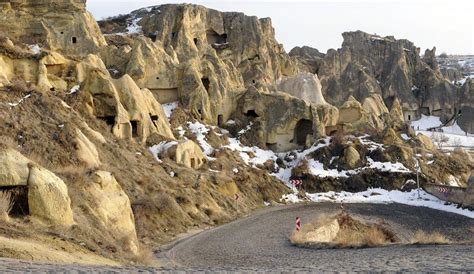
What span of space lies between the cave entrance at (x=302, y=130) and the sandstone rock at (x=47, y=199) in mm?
→ 35669

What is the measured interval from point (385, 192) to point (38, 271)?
36.9 metres

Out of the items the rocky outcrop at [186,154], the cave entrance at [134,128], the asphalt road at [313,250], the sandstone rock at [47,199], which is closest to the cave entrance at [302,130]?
the asphalt road at [313,250]

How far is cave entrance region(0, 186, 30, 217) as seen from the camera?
14.7 meters

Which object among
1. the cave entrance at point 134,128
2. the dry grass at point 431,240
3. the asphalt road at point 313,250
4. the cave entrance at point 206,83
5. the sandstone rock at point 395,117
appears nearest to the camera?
the asphalt road at point 313,250

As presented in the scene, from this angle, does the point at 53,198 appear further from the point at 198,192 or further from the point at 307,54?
the point at 307,54

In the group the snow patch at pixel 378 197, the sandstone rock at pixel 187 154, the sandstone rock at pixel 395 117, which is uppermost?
the sandstone rock at pixel 395 117

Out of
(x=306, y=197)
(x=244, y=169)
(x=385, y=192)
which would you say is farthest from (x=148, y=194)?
(x=385, y=192)

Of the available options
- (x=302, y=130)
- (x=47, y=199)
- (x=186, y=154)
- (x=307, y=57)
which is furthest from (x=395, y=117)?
(x=47, y=199)

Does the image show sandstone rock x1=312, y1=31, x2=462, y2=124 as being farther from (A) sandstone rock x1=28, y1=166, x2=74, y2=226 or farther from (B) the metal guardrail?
(A) sandstone rock x1=28, y1=166, x2=74, y2=226

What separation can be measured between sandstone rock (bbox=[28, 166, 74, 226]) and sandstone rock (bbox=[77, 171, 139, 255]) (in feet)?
5.43

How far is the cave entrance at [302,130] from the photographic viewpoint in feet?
162

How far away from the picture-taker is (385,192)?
42.3 metres

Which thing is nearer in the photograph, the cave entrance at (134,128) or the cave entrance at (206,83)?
the cave entrance at (134,128)

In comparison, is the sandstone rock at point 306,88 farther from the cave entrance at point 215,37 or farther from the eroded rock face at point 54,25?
the eroded rock face at point 54,25
